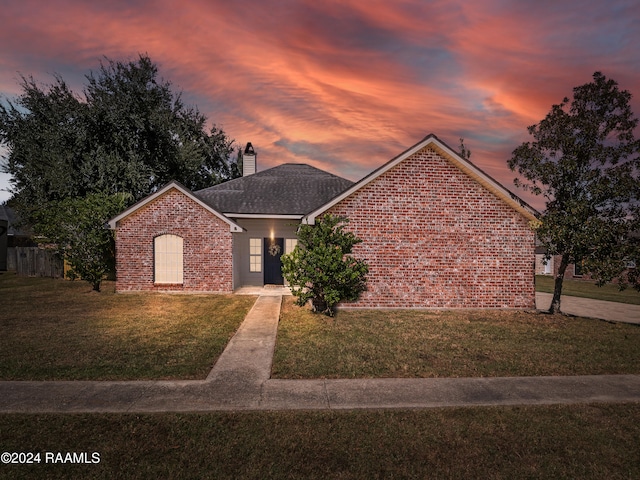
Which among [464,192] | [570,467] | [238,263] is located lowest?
[570,467]

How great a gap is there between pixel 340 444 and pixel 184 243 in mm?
12602

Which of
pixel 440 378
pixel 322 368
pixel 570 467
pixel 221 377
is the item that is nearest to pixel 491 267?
pixel 440 378

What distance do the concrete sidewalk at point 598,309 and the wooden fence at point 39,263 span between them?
1058 inches

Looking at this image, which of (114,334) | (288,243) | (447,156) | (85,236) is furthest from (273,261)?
(447,156)

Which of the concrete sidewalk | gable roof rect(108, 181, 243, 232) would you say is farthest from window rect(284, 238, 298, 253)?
the concrete sidewalk

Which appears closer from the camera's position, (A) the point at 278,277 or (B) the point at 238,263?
(B) the point at 238,263

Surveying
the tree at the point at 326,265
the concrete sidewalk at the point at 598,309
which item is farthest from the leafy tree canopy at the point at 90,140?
the concrete sidewalk at the point at 598,309

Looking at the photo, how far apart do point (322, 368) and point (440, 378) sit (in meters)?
2.16

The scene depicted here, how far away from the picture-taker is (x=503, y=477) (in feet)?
12.1

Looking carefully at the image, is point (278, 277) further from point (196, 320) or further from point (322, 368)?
point (322, 368)

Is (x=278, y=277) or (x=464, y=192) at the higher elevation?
(x=464, y=192)

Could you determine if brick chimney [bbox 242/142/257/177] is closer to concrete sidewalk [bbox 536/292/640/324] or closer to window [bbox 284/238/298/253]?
window [bbox 284/238/298/253]

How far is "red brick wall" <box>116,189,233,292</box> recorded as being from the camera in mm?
14898

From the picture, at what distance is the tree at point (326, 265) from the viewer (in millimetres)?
11055
